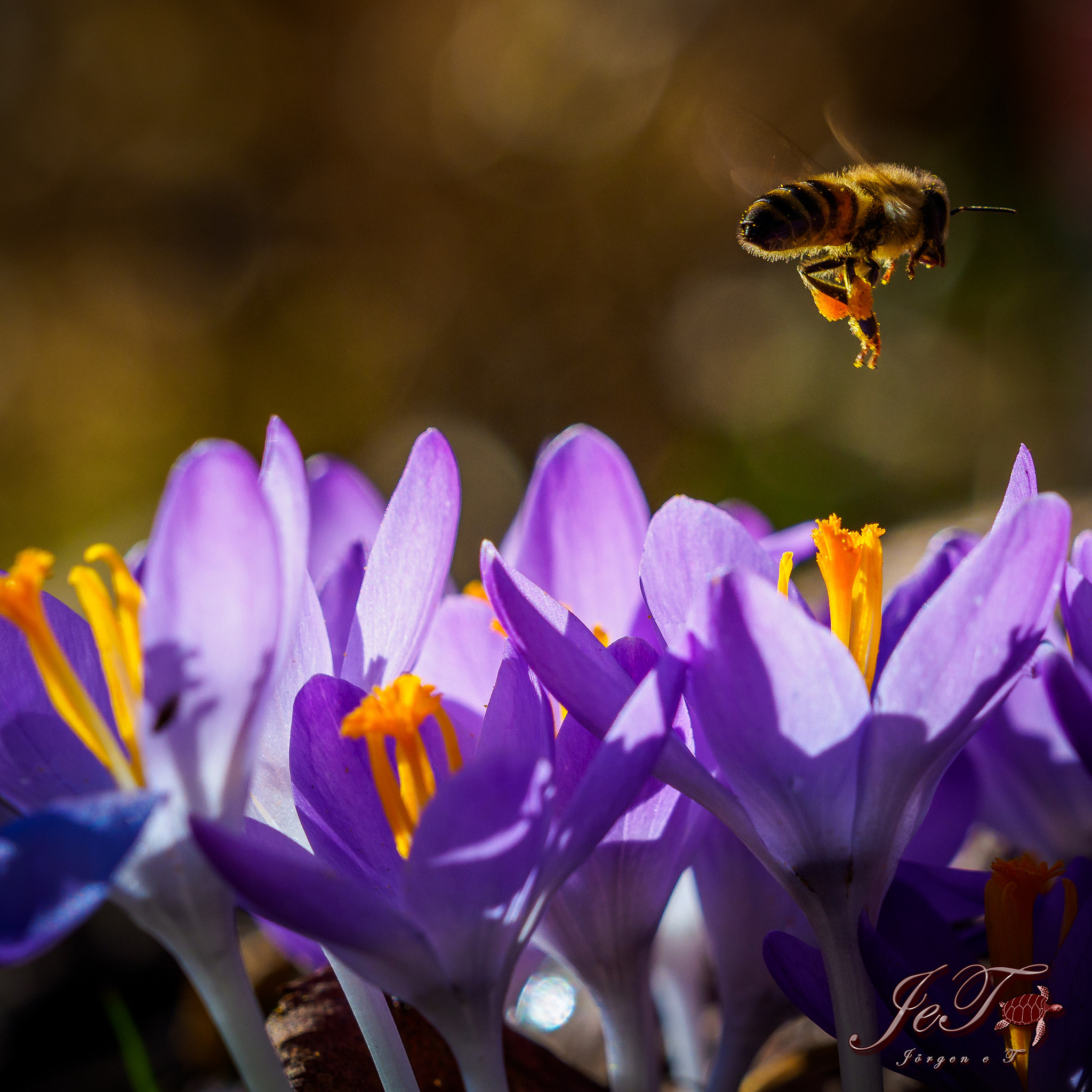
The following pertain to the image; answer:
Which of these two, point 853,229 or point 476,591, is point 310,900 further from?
point 853,229

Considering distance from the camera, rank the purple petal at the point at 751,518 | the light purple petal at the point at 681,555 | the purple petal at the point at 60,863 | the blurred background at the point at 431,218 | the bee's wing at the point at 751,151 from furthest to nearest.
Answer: the blurred background at the point at 431,218
the bee's wing at the point at 751,151
the purple petal at the point at 751,518
the light purple petal at the point at 681,555
the purple petal at the point at 60,863

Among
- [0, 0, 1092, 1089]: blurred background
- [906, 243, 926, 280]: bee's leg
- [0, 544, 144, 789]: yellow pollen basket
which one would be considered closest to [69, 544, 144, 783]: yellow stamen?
[0, 544, 144, 789]: yellow pollen basket

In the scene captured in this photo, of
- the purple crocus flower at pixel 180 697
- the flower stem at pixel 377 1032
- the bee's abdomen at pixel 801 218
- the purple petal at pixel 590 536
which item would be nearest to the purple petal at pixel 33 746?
the purple crocus flower at pixel 180 697

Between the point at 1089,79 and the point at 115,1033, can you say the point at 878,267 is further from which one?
the point at 1089,79

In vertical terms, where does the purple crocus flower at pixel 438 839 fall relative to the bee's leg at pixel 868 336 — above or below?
below

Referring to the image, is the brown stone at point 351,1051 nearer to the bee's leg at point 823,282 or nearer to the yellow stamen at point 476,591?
the yellow stamen at point 476,591
